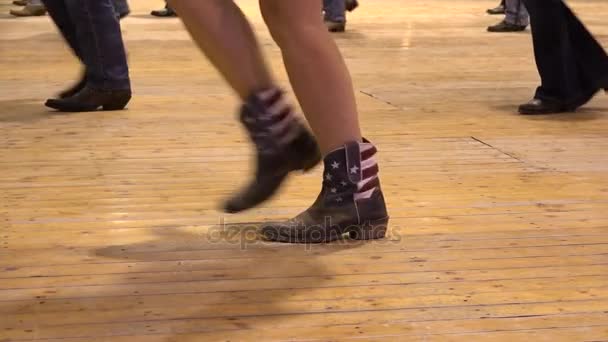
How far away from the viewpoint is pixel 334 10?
6.20 m

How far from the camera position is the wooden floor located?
1575mm

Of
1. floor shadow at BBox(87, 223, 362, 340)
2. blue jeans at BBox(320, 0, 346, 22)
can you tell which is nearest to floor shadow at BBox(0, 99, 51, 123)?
floor shadow at BBox(87, 223, 362, 340)

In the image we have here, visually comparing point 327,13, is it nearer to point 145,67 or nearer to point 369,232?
point 145,67

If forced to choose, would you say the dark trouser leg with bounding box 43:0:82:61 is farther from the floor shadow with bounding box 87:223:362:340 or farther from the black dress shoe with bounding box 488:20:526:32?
the black dress shoe with bounding box 488:20:526:32

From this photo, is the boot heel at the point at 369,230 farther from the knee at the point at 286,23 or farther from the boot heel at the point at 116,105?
the boot heel at the point at 116,105

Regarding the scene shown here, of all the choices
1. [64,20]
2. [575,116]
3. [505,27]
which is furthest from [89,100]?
[505,27]

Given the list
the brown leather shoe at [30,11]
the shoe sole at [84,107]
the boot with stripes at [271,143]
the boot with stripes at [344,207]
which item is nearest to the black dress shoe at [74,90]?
the shoe sole at [84,107]

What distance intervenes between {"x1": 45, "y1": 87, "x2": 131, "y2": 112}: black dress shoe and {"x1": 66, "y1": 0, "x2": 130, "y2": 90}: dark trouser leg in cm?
2

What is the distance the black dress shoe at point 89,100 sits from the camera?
11.4 feet

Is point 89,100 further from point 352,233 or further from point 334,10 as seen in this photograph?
point 334,10

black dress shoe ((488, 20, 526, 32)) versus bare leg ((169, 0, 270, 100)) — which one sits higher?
bare leg ((169, 0, 270, 100))

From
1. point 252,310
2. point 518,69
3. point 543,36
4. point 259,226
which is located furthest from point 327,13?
point 252,310

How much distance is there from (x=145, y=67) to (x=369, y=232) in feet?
9.34

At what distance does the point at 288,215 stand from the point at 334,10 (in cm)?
413
